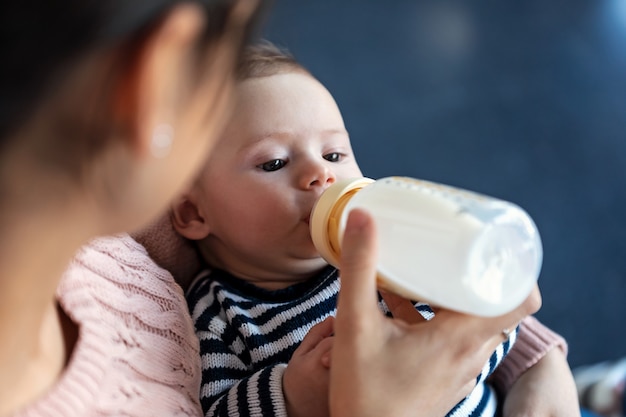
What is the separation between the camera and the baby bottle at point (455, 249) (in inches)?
24.6

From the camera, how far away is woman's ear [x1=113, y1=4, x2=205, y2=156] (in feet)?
1.53

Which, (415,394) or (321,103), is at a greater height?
(321,103)

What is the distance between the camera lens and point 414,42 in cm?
229

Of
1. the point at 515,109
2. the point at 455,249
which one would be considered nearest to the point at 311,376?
the point at 455,249

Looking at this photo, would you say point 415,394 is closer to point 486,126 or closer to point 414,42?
point 486,126

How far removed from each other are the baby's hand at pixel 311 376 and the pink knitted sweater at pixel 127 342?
0.37 feet

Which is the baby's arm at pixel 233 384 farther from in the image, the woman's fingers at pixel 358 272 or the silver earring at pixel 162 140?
the silver earring at pixel 162 140

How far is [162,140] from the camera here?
513 millimetres

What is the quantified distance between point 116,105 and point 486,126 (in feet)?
5.72

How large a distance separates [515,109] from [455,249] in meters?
1.62

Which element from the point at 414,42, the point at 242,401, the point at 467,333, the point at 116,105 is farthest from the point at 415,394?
the point at 414,42

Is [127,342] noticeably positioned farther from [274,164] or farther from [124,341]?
[274,164]

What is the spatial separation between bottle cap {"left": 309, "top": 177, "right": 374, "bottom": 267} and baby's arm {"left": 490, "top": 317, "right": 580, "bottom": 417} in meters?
0.33

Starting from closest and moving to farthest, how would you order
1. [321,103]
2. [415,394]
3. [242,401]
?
1. [415,394]
2. [242,401]
3. [321,103]
